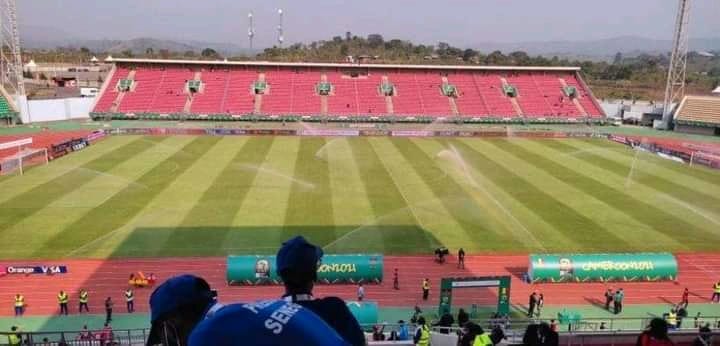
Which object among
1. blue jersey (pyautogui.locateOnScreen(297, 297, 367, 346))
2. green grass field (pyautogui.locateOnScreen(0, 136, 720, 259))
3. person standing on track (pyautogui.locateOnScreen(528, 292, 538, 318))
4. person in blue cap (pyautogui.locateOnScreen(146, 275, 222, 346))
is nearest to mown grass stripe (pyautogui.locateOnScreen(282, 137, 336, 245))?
green grass field (pyautogui.locateOnScreen(0, 136, 720, 259))

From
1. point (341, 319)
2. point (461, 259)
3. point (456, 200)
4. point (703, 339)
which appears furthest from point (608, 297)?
point (341, 319)

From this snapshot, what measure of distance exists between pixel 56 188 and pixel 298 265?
112ft

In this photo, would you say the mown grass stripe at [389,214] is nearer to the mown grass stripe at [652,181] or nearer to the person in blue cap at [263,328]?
the mown grass stripe at [652,181]

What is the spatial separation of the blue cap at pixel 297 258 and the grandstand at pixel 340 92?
6041cm

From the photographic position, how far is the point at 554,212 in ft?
97.4

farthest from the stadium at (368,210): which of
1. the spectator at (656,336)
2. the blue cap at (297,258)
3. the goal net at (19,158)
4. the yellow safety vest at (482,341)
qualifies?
the blue cap at (297,258)

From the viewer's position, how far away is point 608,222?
28359 millimetres

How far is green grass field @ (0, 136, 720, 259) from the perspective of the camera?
25.3 metres

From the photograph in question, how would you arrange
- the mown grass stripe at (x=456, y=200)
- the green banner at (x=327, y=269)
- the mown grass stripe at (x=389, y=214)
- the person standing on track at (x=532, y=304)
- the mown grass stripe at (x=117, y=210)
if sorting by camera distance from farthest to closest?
the mown grass stripe at (x=456, y=200) → the mown grass stripe at (x=389, y=214) → the mown grass stripe at (x=117, y=210) → the green banner at (x=327, y=269) → the person standing on track at (x=532, y=304)

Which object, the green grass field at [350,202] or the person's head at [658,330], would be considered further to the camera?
the green grass field at [350,202]

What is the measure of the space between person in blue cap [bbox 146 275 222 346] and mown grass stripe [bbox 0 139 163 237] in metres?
27.6

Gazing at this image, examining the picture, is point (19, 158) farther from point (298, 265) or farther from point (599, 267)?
point (298, 265)

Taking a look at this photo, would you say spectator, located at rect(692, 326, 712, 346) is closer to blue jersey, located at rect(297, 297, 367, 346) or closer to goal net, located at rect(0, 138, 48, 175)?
blue jersey, located at rect(297, 297, 367, 346)

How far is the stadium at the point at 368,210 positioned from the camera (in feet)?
65.9
